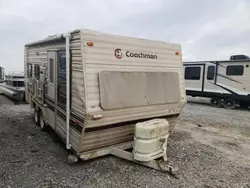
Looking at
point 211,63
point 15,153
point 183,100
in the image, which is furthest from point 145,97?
point 211,63

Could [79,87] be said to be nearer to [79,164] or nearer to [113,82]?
[113,82]

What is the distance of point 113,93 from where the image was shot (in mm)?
3738

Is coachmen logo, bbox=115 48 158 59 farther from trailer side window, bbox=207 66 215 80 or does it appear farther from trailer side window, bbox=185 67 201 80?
trailer side window, bbox=185 67 201 80

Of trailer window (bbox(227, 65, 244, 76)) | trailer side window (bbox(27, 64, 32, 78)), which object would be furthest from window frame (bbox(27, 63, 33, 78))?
trailer window (bbox(227, 65, 244, 76))

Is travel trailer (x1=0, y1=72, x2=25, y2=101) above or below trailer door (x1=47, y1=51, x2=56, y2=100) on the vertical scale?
below

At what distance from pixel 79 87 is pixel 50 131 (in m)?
3.11

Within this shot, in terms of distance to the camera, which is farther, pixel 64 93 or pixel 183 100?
pixel 183 100

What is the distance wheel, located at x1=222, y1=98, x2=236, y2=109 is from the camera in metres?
11.4

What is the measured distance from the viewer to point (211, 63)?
39.4 feet

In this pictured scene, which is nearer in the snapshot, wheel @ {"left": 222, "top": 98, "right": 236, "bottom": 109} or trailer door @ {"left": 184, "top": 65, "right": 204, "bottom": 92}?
wheel @ {"left": 222, "top": 98, "right": 236, "bottom": 109}

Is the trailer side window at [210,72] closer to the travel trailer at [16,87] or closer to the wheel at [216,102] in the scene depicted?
the wheel at [216,102]

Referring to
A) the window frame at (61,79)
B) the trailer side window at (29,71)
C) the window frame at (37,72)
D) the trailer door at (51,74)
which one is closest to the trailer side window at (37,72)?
the window frame at (37,72)

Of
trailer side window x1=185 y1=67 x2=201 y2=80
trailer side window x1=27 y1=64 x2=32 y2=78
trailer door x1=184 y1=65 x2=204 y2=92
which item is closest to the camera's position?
trailer side window x1=27 y1=64 x2=32 y2=78

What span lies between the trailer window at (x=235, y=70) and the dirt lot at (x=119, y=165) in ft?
18.4
